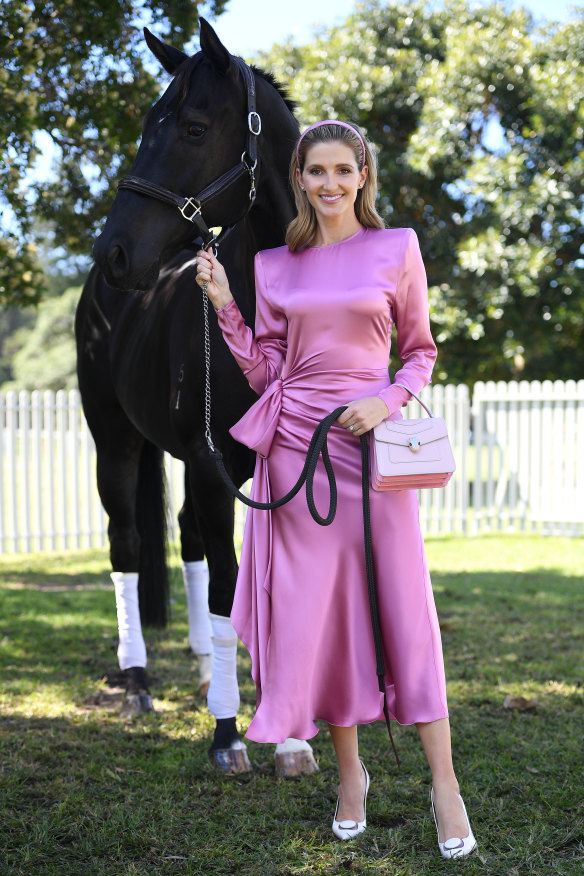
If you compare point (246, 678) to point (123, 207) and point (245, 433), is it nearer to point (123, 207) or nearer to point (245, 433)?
point (245, 433)

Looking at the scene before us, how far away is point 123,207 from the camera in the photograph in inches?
103

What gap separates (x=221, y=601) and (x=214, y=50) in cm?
208

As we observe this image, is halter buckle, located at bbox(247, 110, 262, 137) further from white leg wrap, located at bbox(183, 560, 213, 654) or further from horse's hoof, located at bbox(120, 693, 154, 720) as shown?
horse's hoof, located at bbox(120, 693, 154, 720)

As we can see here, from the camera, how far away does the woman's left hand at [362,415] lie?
235cm

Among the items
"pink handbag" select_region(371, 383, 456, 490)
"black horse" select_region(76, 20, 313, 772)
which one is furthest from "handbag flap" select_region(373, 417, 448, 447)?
"black horse" select_region(76, 20, 313, 772)

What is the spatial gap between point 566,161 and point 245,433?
1129cm

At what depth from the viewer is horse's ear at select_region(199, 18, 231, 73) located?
267cm

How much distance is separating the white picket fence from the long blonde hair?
7.87 m

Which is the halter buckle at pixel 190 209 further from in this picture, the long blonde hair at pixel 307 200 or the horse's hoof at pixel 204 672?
the horse's hoof at pixel 204 672

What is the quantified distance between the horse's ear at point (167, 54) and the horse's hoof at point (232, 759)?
261 centimetres

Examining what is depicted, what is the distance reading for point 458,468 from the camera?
10992 millimetres

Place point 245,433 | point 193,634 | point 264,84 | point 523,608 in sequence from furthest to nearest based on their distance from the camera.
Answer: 1. point 523,608
2. point 193,634
3. point 264,84
4. point 245,433

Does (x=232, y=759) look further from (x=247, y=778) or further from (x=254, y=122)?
(x=254, y=122)

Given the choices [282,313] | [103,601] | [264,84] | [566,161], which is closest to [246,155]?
[264,84]
